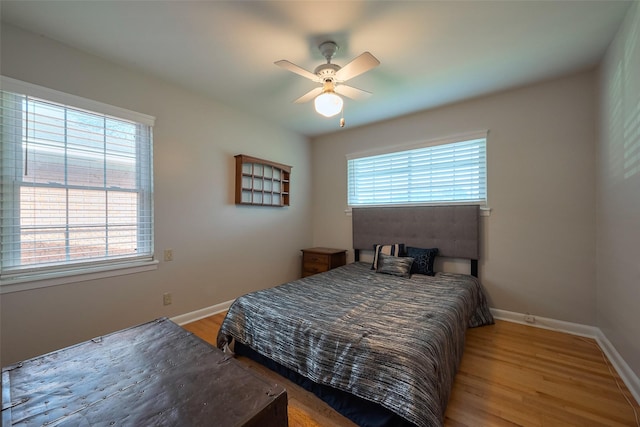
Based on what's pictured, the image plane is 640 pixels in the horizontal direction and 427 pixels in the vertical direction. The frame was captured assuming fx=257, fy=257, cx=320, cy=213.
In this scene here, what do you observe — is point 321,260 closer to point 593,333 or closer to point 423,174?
point 423,174

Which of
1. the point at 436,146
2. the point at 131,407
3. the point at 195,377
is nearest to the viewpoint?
the point at 131,407

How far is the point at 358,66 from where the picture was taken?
1.93 meters

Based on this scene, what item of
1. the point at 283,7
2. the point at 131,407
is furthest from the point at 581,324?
the point at 283,7

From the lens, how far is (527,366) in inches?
79.5

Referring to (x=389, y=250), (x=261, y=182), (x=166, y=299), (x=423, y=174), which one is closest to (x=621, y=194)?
(x=423, y=174)

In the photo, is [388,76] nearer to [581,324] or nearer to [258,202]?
[258,202]

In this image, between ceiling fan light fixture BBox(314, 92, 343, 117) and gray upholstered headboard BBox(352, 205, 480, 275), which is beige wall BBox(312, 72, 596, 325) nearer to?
gray upholstered headboard BBox(352, 205, 480, 275)

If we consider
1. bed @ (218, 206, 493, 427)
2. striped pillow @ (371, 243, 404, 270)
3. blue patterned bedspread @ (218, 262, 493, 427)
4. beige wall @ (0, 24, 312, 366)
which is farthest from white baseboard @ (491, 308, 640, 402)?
beige wall @ (0, 24, 312, 366)

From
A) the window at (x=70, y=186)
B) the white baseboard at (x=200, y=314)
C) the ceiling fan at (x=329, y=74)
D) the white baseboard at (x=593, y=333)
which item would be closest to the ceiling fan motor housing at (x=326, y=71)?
the ceiling fan at (x=329, y=74)

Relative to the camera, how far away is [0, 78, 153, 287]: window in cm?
189

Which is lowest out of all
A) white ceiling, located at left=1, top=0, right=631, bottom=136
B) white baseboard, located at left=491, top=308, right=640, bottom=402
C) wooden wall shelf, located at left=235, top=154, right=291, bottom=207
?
white baseboard, located at left=491, top=308, right=640, bottom=402

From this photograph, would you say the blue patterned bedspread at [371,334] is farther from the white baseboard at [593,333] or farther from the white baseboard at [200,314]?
the white baseboard at [200,314]

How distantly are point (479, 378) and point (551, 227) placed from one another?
1.79 m

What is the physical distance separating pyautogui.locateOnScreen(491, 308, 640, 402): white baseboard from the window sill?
3818 mm
